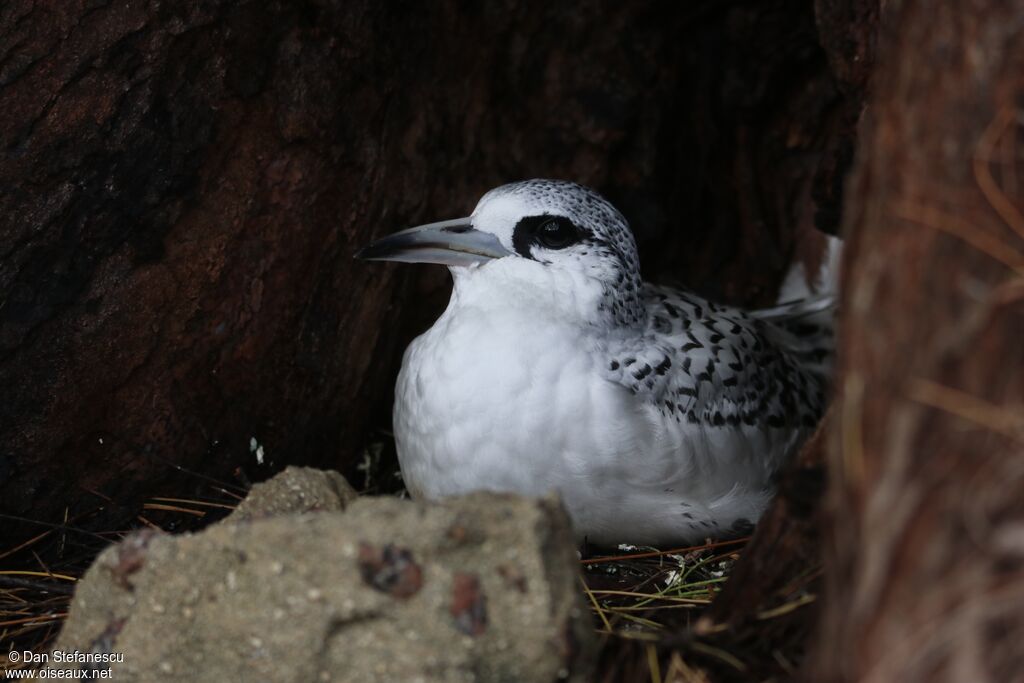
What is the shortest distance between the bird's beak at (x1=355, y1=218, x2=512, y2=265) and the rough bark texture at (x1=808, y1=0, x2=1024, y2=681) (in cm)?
183

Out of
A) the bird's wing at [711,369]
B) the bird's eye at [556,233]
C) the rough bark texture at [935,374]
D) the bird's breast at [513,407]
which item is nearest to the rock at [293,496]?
the bird's breast at [513,407]

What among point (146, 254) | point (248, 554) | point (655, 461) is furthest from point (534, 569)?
point (146, 254)

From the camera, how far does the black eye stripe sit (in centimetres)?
391

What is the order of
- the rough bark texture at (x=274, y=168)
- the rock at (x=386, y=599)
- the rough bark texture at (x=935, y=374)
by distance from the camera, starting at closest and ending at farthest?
1. the rough bark texture at (x=935, y=374)
2. the rock at (x=386, y=599)
3. the rough bark texture at (x=274, y=168)

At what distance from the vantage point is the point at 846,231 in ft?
7.45

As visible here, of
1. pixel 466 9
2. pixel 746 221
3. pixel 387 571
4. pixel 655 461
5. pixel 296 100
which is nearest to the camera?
pixel 387 571

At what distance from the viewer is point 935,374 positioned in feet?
6.57

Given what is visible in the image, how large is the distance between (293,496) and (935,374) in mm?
1842

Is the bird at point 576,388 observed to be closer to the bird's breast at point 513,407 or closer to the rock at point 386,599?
the bird's breast at point 513,407

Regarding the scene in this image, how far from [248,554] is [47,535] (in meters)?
1.72

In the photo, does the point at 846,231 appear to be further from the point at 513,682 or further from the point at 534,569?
the point at 513,682

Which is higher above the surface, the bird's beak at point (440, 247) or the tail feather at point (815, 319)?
the bird's beak at point (440, 247)

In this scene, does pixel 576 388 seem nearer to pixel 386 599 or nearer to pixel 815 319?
pixel 386 599

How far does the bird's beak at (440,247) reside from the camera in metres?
3.93
